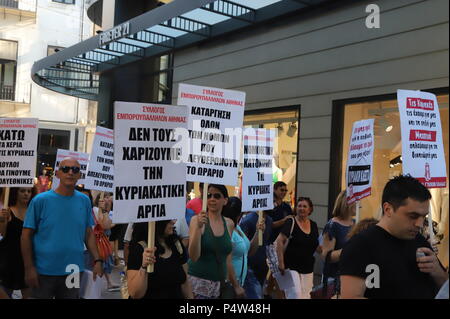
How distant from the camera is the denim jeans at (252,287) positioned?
6.12m

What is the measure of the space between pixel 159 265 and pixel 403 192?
6.35ft

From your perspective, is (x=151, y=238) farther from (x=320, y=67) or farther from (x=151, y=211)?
(x=320, y=67)

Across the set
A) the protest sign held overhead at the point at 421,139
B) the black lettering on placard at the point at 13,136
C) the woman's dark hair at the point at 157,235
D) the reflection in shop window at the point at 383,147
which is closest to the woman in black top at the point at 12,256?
the black lettering on placard at the point at 13,136

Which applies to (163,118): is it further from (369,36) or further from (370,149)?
(369,36)

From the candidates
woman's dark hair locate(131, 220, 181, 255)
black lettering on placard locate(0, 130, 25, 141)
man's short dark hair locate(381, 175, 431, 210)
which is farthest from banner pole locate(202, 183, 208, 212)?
black lettering on placard locate(0, 130, 25, 141)

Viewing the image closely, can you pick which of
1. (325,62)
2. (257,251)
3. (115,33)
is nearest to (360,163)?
(257,251)

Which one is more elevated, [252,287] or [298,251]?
[298,251]

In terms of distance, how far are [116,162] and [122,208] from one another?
1.11ft

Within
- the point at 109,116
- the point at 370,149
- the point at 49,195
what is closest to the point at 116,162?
the point at 49,195

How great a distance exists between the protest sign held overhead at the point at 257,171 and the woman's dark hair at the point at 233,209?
0.27 meters

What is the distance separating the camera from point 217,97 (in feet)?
18.6

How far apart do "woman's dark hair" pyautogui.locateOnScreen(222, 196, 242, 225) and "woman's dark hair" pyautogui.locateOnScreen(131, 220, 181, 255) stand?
1.97m

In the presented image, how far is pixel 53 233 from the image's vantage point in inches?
209
